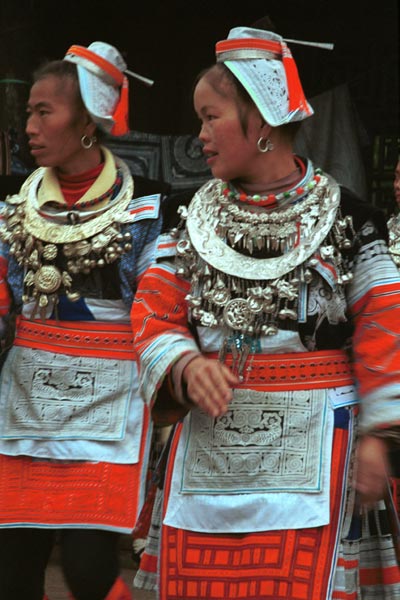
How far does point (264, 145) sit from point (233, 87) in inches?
7.0

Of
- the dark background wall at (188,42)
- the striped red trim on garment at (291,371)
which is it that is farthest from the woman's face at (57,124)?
the dark background wall at (188,42)

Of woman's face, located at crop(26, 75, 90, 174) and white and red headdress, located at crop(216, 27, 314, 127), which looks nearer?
white and red headdress, located at crop(216, 27, 314, 127)

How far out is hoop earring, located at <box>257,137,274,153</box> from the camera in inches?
120

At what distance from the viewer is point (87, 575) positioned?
3430 mm

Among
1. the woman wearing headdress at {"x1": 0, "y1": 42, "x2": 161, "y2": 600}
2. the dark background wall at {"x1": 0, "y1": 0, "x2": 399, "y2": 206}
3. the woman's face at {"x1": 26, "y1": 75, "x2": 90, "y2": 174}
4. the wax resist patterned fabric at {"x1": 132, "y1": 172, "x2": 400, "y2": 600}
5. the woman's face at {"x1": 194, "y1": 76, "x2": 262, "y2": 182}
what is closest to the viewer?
the wax resist patterned fabric at {"x1": 132, "y1": 172, "x2": 400, "y2": 600}

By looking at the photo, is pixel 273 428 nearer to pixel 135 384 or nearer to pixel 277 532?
pixel 277 532

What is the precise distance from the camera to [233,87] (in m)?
Answer: 3.07

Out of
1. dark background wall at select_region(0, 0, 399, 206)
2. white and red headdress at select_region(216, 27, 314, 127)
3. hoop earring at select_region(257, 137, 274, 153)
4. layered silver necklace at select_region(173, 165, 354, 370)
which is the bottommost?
layered silver necklace at select_region(173, 165, 354, 370)

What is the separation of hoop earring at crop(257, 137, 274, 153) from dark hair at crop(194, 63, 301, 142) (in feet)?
0.15

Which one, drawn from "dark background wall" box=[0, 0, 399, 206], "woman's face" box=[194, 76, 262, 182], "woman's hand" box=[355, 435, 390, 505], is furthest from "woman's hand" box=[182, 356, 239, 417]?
"dark background wall" box=[0, 0, 399, 206]

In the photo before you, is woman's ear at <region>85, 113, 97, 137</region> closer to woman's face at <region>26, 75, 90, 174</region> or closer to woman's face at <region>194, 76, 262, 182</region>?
woman's face at <region>26, 75, 90, 174</region>

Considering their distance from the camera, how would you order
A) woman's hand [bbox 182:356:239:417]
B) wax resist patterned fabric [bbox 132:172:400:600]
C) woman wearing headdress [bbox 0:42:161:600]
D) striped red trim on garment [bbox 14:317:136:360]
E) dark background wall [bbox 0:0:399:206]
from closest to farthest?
woman's hand [bbox 182:356:239:417] → wax resist patterned fabric [bbox 132:172:400:600] → woman wearing headdress [bbox 0:42:161:600] → striped red trim on garment [bbox 14:317:136:360] → dark background wall [bbox 0:0:399:206]

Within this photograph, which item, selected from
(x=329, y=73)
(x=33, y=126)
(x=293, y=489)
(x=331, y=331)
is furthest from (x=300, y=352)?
(x=329, y=73)

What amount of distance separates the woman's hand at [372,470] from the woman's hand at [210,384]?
0.34 m
